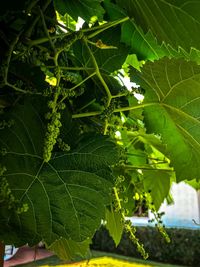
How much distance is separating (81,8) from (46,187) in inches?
7.5

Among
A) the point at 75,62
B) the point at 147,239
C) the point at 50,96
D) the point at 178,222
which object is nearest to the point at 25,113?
the point at 50,96

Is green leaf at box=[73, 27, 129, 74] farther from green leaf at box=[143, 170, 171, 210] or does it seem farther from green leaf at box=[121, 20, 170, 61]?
green leaf at box=[143, 170, 171, 210]

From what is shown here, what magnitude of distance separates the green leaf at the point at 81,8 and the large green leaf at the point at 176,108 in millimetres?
89

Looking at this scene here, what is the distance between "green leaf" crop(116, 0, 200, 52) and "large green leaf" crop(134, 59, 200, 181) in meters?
0.06

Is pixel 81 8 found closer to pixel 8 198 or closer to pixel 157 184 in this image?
pixel 8 198

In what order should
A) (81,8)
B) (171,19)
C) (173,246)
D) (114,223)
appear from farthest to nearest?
(173,246)
(114,223)
(81,8)
(171,19)

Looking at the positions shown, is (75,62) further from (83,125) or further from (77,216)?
(77,216)

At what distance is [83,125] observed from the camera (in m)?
0.42

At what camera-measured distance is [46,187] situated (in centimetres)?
33

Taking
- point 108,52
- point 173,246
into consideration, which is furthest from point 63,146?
point 173,246

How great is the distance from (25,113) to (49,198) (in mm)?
75

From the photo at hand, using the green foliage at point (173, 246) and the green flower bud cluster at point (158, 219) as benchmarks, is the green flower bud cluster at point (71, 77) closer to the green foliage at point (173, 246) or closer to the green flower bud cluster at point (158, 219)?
the green flower bud cluster at point (158, 219)

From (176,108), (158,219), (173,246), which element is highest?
(176,108)

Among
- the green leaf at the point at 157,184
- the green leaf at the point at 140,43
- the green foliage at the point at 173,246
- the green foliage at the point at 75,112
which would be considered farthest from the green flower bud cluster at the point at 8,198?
the green foliage at the point at 173,246
